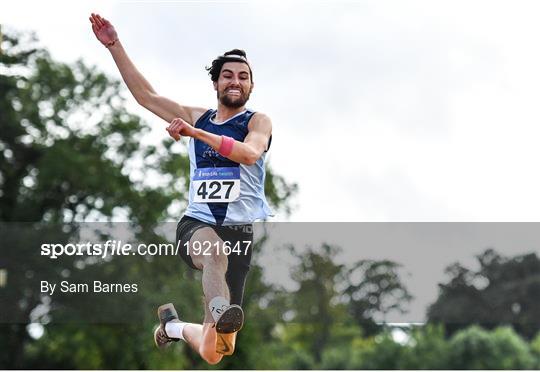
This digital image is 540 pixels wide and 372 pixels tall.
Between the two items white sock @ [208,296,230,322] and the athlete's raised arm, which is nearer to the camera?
white sock @ [208,296,230,322]

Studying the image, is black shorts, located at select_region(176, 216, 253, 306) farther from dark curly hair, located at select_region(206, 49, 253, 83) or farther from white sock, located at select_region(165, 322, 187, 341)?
dark curly hair, located at select_region(206, 49, 253, 83)

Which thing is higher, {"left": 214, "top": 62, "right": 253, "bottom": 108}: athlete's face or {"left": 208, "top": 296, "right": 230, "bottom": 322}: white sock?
{"left": 214, "top": 62, "right": 253, "bottom": 108}: athlete's face

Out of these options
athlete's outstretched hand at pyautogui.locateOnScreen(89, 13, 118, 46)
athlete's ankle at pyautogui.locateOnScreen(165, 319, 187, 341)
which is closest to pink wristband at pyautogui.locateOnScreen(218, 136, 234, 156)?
athlete's outstretched hand at pyautogui.locateOnScreen(89, 13, 118, 46)

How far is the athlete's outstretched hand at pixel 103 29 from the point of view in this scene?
7664 mm

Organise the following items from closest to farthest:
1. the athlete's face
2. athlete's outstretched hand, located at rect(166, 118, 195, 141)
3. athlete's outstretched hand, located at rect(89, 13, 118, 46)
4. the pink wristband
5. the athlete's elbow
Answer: athlete's outstretched hand, located at rect(166, 118, 195, 141)
the pink wristband
the athlete's face
athlete's outstretched hand, located at rect(89, 13, 118, 46)
the athlete's elbow

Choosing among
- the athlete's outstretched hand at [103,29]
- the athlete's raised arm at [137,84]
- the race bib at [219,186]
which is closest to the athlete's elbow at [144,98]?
the athlete's raised arm at [137,84]

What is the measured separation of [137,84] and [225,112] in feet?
2.38

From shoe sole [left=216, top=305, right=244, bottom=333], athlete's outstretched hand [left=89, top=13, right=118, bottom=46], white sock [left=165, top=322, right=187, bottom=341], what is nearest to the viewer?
shoe sole [left=216, top=305, right=244, bottom=333]

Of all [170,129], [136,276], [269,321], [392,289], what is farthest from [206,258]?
[269,321]

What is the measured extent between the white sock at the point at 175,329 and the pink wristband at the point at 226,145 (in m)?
1.66

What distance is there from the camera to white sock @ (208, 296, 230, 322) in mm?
7211

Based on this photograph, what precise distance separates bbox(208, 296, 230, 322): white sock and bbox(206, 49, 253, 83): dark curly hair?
1524 millimetres

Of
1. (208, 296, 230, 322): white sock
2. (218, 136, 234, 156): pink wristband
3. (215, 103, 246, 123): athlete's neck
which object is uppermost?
(215, 103, 246, 123): athlete's neck

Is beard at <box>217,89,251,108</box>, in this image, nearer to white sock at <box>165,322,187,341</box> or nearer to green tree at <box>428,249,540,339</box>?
white sock at <box>165,322,187,341</box>
